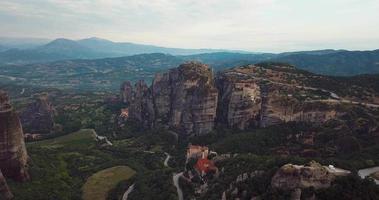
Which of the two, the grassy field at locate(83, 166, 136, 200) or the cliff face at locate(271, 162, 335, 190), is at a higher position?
the cliff face at locate(271, 162, 335, 190)

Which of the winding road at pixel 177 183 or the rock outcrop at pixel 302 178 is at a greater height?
the rock outcrop at pixel 302 178

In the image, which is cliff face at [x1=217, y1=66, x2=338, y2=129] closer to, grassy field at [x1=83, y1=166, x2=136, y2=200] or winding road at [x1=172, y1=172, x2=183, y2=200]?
winding road at [x1=172, y1=172, x2=183, y2=200]

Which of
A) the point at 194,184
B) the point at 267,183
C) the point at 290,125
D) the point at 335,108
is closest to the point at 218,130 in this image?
the point at 290,125

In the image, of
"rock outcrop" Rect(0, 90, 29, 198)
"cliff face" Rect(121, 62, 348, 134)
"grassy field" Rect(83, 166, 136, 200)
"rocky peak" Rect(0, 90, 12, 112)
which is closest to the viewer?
"rock outcrop" Rect(0, 90, 29, 198)

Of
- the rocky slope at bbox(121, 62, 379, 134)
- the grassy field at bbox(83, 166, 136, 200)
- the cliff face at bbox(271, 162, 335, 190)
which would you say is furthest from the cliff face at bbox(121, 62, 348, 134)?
the cliff face at bbox(271, 162, 335, 190)

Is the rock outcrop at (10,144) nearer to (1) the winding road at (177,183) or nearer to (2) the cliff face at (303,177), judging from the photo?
(1) the winding road at (177,183)

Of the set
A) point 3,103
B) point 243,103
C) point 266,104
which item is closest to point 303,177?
point 3,103

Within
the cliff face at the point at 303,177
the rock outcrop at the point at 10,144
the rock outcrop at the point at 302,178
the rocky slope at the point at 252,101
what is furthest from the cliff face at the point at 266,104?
the rock outcrop at the point at 10,144

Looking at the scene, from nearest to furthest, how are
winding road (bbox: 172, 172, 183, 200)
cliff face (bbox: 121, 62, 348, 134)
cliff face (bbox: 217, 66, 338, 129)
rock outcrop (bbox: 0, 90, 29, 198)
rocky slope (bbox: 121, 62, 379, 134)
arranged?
rock outcrop (bbox: 0, 90, 29, 198)
winding road (bbox: 172, 172, 183, 200)
cliff face (bbox: 217, 66, 338, 129)
rocky slope (bbox: 121, 62, 379, 134)
cliff face (bbox: 121, 62, 348, 134)
